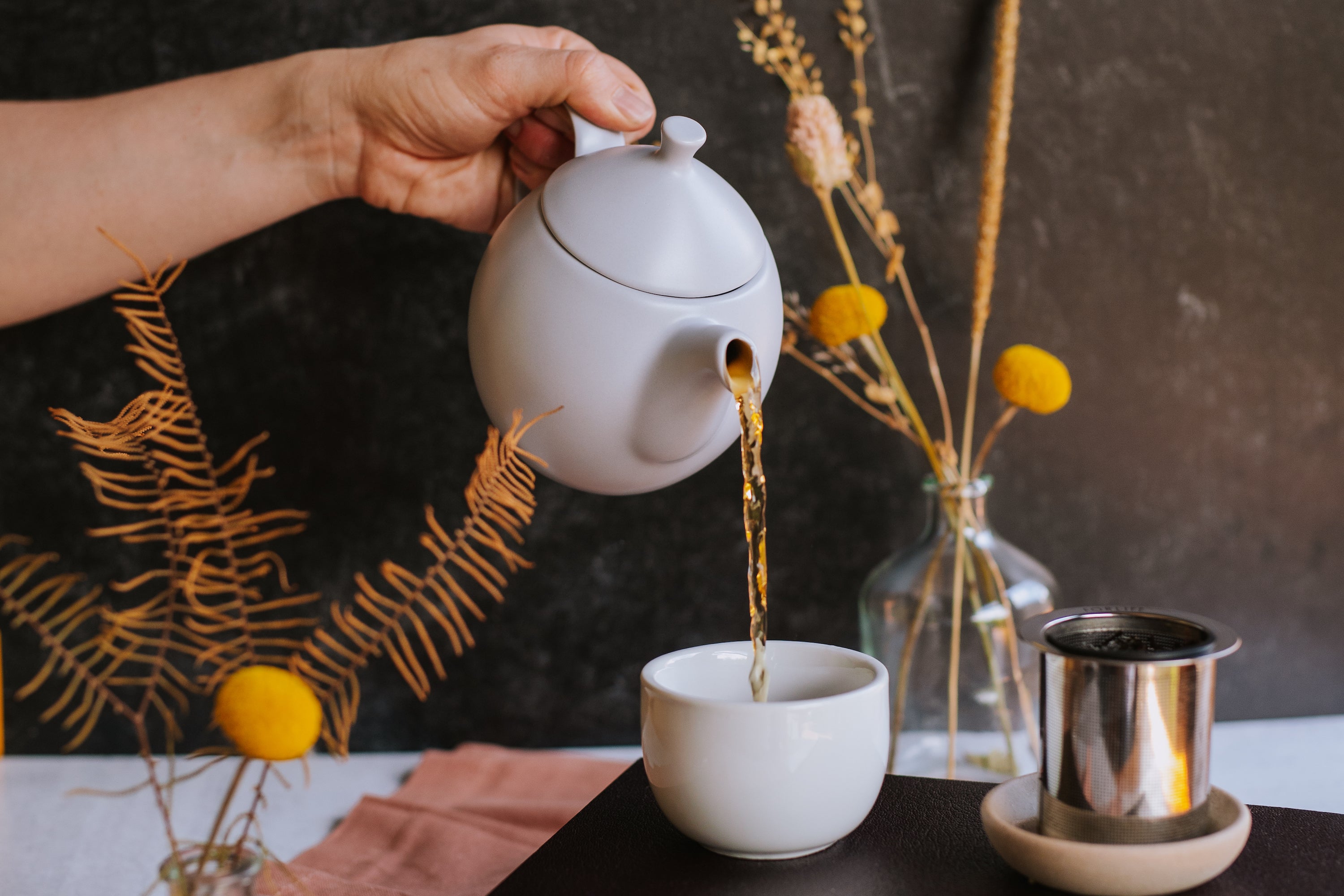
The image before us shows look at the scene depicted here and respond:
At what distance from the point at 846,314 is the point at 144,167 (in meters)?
0.59

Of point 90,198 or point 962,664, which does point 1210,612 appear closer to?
point 962,664

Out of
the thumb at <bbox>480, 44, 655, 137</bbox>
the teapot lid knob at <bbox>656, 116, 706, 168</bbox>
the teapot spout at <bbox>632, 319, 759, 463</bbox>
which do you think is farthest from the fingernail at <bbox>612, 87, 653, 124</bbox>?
the teapot spout at <bbox>632, 319, 759, 463</bbox>

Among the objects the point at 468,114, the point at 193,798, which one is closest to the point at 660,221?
the point at 468,114

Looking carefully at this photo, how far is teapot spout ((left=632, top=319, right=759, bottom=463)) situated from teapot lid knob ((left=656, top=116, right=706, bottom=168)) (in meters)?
0.11

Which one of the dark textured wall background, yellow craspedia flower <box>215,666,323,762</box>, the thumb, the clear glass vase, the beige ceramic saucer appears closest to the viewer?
yellow craspedia flower <box>215,666,323,762</box>

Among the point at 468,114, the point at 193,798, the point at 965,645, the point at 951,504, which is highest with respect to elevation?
the point at 468,114

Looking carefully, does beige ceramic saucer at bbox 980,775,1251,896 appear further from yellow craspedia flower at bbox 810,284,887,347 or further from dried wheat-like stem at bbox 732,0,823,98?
dried wheat-like stem at bbox 732,0,823,98

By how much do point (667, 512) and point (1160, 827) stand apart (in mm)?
674

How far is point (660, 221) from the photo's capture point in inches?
23.5

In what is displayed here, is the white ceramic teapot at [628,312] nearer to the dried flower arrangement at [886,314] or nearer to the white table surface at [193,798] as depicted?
the dried flower arrangement at [886,314]

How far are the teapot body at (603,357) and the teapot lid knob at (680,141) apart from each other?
3.2 inches

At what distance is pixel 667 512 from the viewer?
1.12 m

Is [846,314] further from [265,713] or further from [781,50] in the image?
[265,713]

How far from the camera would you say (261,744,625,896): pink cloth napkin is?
82 cm
